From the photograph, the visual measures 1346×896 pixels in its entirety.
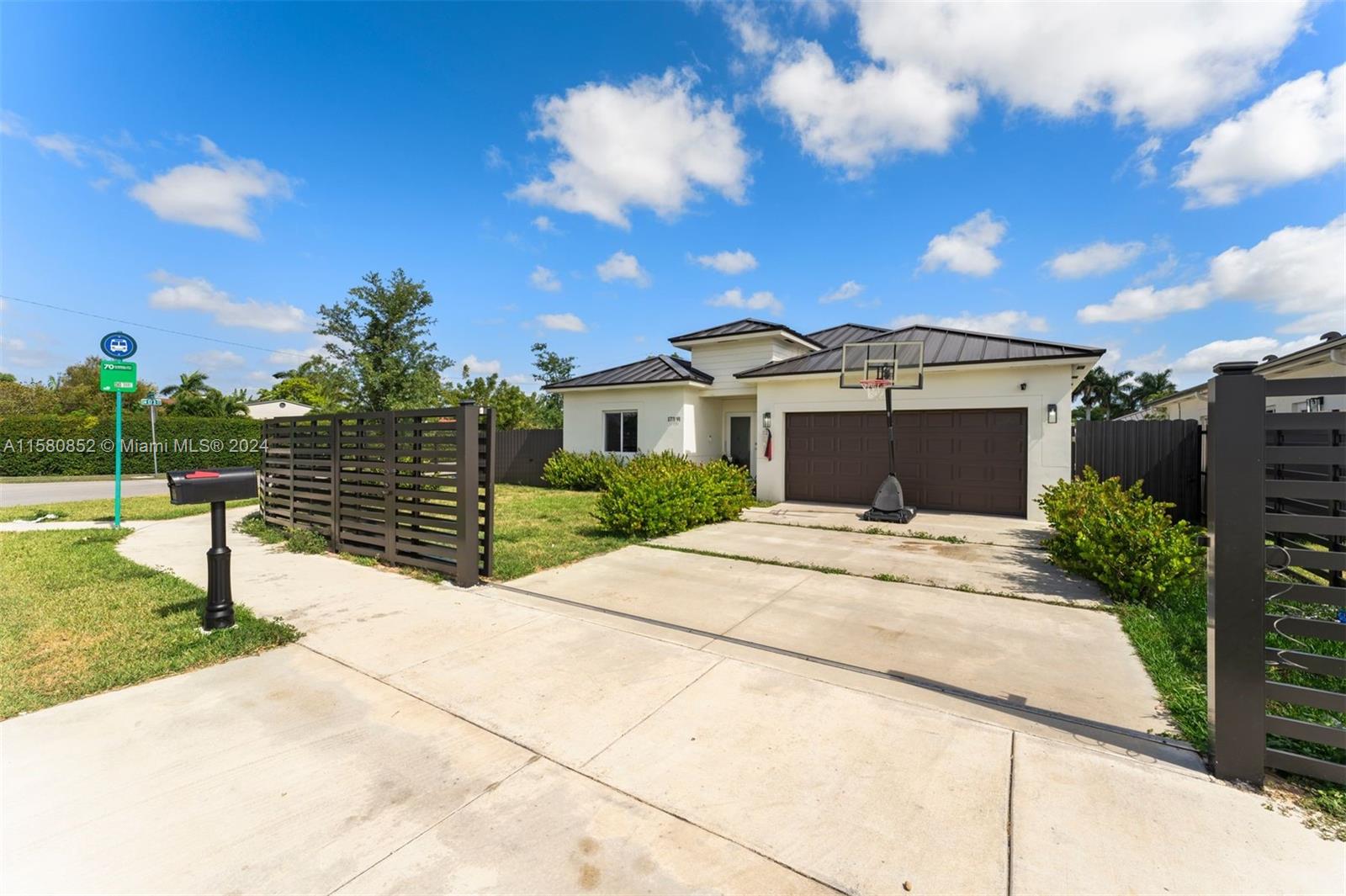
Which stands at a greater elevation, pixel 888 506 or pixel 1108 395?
pixel 1108 395

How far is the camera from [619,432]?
1603 centimetres

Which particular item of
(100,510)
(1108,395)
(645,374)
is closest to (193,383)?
(100,510)

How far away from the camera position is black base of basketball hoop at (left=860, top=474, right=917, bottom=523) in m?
10.1

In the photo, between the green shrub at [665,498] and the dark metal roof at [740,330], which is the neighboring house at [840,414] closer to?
the dark metal roof at [740,330]

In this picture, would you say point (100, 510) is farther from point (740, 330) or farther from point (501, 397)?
point (501, 397)

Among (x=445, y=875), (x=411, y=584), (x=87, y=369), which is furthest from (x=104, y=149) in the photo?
(x=87, y=369)

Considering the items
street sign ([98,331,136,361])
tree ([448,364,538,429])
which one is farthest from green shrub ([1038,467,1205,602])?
tree ([448,364,538,429])

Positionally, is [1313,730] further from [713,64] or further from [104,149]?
[104,149]

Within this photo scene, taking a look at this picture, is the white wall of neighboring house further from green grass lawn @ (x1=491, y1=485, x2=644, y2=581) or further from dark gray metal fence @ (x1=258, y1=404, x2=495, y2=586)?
dark gray metal fence @ (x1=258, y1=404, x2=495, y2=586)

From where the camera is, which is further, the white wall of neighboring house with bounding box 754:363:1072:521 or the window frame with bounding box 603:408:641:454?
the window frame with bounding box 603:408:641:454

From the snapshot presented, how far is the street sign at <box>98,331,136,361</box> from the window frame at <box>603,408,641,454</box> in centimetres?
1032

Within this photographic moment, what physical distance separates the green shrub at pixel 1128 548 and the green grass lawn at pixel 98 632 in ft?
25.2

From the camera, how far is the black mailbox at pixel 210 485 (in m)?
4.20

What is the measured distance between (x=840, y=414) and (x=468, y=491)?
30.3 ft
